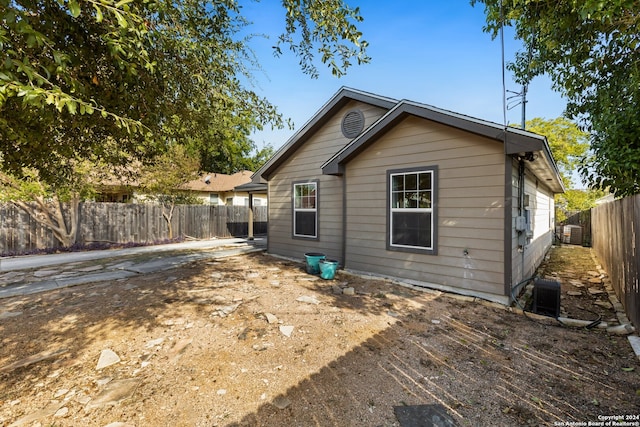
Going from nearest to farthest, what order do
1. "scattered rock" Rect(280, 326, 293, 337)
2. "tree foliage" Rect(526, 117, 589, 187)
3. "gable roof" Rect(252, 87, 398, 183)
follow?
"scattered rock" Rect(280, 326, 293, 337) → "gable roof" Rect(252, 87, 398, 183) → "tree foliage" Rect(526, 117, 589, 187)

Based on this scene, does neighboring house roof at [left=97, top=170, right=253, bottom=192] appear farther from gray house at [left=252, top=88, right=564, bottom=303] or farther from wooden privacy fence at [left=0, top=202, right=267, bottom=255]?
gray house at [left=252, top=88, right=564, bottom=303]

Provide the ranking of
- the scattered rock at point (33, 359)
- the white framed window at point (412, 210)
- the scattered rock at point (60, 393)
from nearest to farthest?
the scattered rock at point (60, 393)
the scattered rock at point (33, 359)
the white framed window at point (412, 210)

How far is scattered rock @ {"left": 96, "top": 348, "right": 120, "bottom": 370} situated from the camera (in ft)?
9.74

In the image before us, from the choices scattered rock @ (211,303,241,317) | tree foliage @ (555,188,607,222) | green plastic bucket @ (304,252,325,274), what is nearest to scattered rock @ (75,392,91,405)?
scattered rock @ (211,303,241,317)

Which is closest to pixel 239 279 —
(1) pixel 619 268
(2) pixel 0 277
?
(2) pixel 0 277

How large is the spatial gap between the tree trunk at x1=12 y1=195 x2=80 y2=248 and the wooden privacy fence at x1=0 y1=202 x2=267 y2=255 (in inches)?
8.0

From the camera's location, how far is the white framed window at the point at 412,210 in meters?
5.62

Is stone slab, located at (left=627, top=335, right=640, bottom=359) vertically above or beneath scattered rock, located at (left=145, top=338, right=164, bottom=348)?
above

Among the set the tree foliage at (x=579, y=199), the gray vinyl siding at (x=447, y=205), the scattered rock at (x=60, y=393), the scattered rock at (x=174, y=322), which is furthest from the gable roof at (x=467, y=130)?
the tree foliage at (x=579, y=199)

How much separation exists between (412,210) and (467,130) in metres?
1.80

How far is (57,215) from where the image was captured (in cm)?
1057

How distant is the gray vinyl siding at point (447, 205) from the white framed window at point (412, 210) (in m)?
0.13

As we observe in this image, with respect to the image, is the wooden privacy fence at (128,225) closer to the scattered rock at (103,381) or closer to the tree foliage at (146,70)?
the tree foliage at (146,70)

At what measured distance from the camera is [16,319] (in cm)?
412
